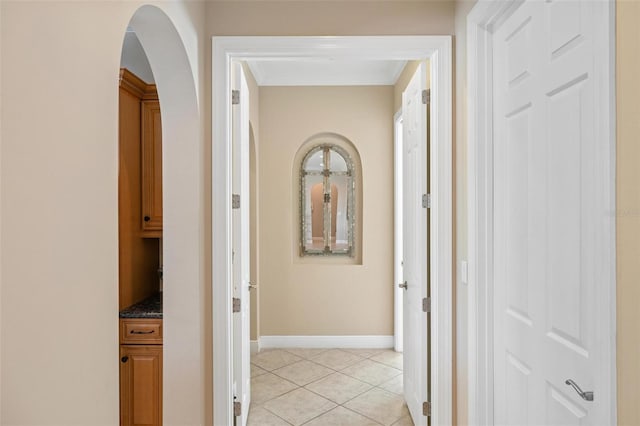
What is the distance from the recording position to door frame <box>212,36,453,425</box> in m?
2.25

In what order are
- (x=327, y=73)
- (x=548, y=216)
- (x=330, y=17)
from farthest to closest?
1. (x=327, y=73)
2. (x=330, y=17)
3. (x=548, y=216)

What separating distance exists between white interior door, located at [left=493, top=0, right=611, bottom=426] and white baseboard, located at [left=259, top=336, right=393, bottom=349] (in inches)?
103

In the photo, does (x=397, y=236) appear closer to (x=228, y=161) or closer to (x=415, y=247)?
(x=415, y=247)

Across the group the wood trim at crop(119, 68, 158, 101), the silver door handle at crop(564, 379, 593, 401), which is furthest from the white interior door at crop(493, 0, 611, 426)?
the wood trim at crop(119, 68, 158, 101)

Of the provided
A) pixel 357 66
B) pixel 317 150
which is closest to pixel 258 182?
pixel 317 150

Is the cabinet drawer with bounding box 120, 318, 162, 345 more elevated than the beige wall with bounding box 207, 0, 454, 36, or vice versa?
the beige wall with bounding box 207, 0, 454, 36

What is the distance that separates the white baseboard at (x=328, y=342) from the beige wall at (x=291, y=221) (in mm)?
60

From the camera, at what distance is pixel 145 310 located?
2609 millimetres

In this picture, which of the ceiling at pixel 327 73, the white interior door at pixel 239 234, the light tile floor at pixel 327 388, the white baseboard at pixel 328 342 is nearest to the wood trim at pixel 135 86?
the white interior door at pixel 239 234

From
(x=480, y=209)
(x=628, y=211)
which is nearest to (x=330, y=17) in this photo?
(x=480, y=209)

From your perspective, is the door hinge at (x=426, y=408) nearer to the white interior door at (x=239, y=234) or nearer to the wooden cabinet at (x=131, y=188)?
the white interior door at (x=239, y=234)

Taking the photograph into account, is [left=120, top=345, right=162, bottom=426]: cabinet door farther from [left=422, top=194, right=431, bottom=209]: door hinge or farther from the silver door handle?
the silver door handle

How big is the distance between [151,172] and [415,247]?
180 cm
